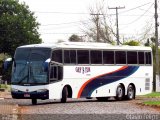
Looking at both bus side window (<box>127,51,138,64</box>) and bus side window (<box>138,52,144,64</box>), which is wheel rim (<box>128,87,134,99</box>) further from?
bus side window (<box>138,52,144,64</box>)

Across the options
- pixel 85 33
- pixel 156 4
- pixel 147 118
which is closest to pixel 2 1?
pixel 85 33

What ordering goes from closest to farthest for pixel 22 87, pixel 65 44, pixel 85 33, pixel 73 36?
pixel 22 87 < pixel 65 44 < pixel 85 33 < pixel 73 36

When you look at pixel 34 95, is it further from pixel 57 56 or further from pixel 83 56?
pixel 83 56

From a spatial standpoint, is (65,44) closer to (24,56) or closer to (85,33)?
(24,56)

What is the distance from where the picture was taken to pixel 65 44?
36.5 meters

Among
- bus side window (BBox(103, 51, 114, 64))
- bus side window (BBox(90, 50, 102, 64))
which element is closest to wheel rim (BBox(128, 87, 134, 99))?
bus side window (BBox(103, 51, 114, 64))

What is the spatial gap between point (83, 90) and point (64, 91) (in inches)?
82.0

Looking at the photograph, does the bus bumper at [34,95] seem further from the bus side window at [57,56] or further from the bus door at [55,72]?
the bus side window at [57,56]

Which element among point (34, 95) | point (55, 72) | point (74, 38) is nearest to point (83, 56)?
point (55, 72)

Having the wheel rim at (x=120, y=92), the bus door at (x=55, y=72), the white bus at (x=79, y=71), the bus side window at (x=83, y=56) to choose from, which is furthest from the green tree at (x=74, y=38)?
the bus door at (x=55, y=72)

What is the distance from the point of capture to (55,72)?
3462cm

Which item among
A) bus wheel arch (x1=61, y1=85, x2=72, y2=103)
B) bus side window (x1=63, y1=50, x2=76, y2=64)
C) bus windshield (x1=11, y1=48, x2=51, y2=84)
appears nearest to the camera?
bus windshield (x1=11, y1=48, x2=51, y2=84)

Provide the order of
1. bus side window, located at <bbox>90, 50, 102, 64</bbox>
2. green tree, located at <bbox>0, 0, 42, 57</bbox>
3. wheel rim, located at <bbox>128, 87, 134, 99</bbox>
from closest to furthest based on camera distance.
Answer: bus side window, located at <bbox>90, 50, 102, 64</bbox> → wheel rim, located at <bbox>128, 87, 134, 99</bbox> → green tree, located at <bbox>0, 0, 42, 57</bbox>

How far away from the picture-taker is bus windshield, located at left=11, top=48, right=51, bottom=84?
34.0 meters
